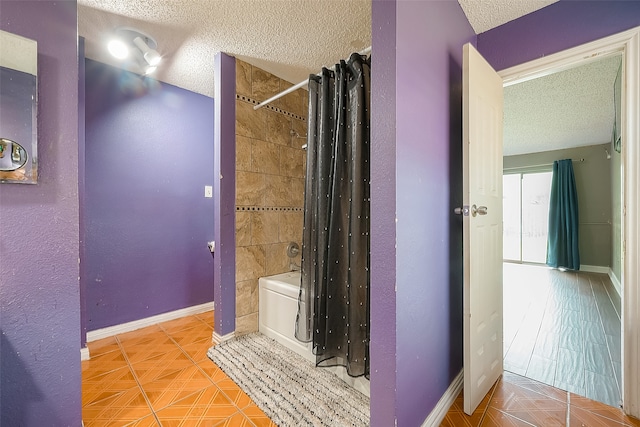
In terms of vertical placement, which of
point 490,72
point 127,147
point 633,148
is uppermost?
point 490,72

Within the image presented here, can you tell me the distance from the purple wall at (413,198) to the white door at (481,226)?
0.38ft

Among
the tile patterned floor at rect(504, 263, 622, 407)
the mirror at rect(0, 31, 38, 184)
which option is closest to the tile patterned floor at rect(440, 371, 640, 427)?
the tile patterned floor at rect(504, 263, 622, 407)

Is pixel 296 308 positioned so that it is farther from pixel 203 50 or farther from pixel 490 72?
pixel 203 50

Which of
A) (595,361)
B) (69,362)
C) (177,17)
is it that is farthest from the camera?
(595,361)

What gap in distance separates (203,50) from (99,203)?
1.48 metres

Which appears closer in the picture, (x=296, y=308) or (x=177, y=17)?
(x=177, y=17)

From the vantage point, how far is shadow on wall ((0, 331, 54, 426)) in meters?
0.90

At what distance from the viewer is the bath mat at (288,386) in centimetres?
128

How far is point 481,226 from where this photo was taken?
1351 millimetres

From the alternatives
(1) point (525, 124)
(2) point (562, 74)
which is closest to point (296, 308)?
→ (2) point (562, 74)

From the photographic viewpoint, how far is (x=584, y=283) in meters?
3.79

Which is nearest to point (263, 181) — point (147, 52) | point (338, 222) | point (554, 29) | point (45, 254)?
point (338, 222)

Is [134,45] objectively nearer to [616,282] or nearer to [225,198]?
[225,198]

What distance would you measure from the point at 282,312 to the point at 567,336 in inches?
92.6
